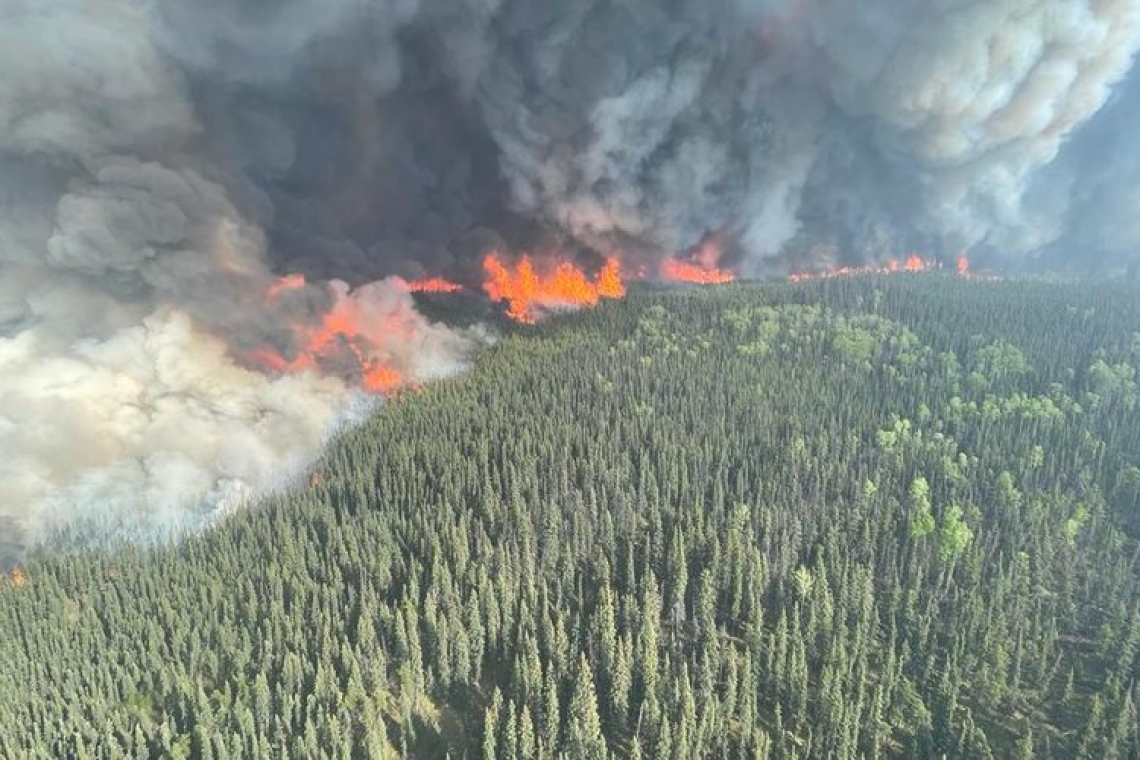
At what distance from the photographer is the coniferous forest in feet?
377

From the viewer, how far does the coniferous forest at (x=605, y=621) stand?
11500cm

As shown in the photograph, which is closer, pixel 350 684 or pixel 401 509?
pixel 350 684

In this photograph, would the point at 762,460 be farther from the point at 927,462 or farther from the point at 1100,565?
the point at 1100,565

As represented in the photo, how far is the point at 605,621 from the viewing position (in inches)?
5059

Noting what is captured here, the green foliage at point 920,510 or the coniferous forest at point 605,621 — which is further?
Answer: the green foliage at point 920,510

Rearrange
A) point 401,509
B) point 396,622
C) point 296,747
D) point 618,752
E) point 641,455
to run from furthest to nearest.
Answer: point 641,455 < point 401,509 < point 396,622 < point 618,752 < point 296,747

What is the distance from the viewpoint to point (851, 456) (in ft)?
649

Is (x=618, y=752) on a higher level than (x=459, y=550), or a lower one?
lower

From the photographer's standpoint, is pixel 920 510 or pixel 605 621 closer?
pixel 605 621

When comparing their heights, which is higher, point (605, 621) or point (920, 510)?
point (920, 510)

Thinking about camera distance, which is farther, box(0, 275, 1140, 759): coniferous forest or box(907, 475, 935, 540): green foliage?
box(907, 475, 935, 540): green foliage

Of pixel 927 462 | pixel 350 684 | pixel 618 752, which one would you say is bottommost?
pixel 618 752

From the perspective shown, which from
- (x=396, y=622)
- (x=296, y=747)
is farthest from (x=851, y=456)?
(x=296, y=747)

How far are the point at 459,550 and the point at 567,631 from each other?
27206 millimetres
